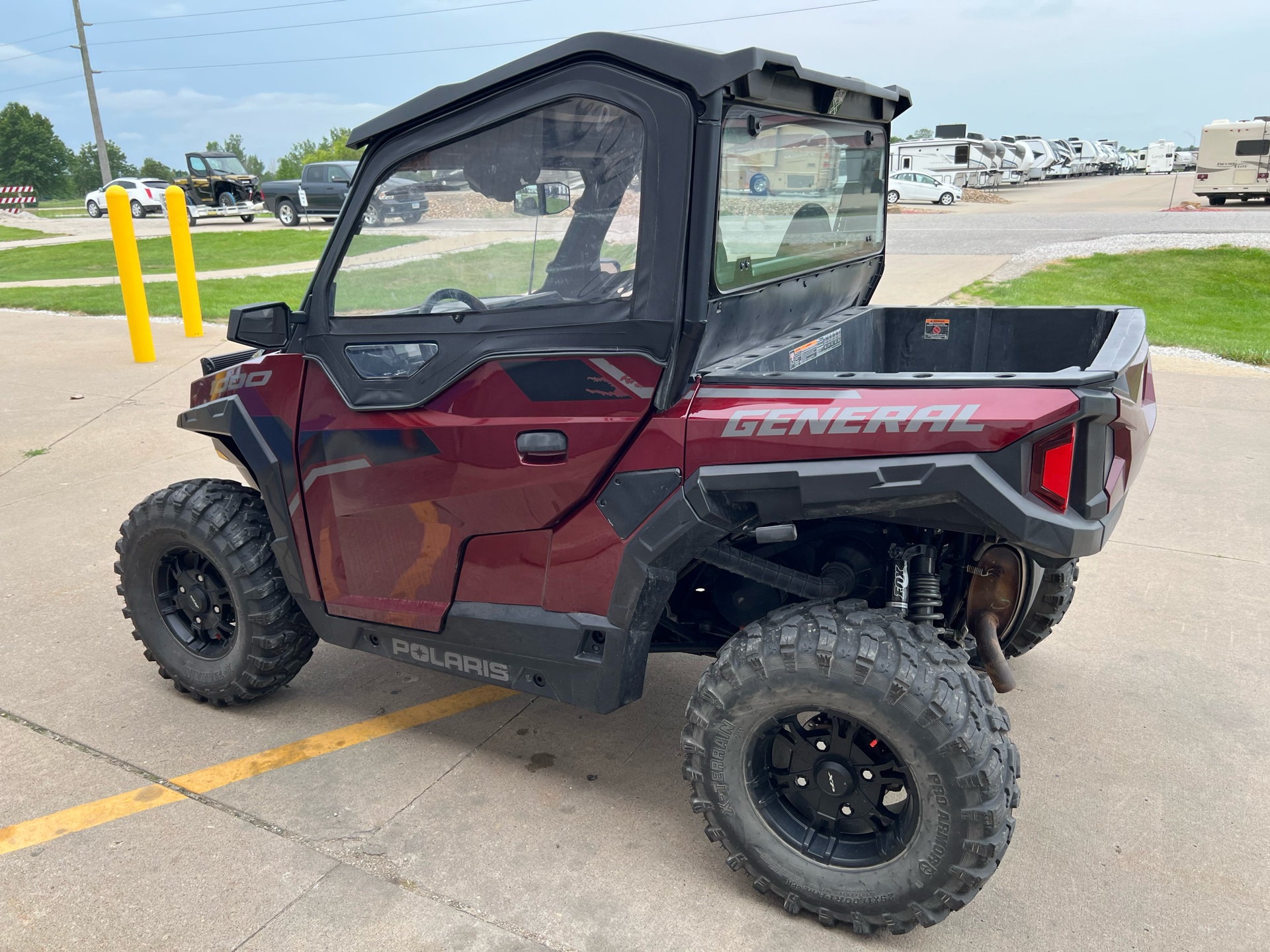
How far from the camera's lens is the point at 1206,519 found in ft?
17.5

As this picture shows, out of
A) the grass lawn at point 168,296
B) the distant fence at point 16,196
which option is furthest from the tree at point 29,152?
the grass lawn at point 168,296

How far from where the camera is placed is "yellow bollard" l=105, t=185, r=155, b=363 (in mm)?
9273

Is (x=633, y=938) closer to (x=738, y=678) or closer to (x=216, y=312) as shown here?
(x=738, y=678)

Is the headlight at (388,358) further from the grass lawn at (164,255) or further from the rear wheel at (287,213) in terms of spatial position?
the rear wheel at (287,213)

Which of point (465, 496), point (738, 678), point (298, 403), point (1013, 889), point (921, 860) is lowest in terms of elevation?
point (1013, 889)

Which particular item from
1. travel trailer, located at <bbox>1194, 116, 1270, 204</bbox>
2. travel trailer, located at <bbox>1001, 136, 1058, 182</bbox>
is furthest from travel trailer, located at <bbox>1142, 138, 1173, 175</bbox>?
travel trailer, located at <bbox>1194, 116, 1270, 204</bbox>

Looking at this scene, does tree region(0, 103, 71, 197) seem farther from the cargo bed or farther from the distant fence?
the cargo bed

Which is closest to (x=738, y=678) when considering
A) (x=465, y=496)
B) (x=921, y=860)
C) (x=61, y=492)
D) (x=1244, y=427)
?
(x=921, y=860)

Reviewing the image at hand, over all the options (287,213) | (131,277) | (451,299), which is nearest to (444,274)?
(451,299)

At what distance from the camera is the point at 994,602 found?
292cm

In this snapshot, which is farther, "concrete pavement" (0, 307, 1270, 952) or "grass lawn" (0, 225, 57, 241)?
"grass lawn" (0, 225, 57, 241)

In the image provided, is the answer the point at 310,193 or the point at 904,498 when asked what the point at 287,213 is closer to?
the point at 310,193

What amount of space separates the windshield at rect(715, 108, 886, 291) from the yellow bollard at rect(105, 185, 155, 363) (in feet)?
25.2

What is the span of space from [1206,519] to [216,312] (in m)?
10.7
